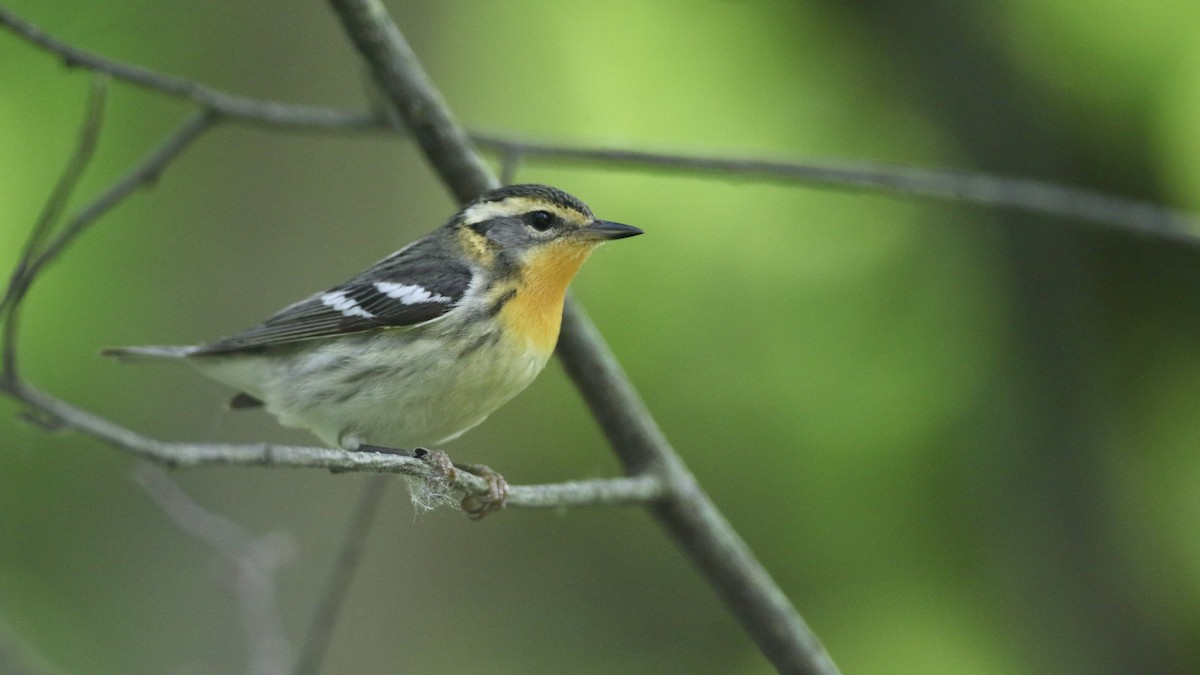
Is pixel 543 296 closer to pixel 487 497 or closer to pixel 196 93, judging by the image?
pixel 487 497

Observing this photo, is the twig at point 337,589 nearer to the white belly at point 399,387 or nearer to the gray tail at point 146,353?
the white belly at point 399,387

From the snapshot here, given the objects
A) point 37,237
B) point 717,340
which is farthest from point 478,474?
point 717,340

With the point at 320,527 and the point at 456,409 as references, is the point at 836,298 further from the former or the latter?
the point at 456,409

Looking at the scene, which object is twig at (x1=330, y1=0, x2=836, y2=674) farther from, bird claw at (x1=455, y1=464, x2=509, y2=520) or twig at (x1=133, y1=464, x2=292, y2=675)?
twig at (x1=133, y1=464, x2=292, y2=675)

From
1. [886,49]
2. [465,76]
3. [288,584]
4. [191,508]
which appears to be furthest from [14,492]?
[886,49]

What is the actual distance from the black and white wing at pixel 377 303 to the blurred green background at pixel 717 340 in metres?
2.00

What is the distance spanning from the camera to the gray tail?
3830 millimetres

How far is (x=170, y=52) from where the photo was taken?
6449 mm

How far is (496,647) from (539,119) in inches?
132

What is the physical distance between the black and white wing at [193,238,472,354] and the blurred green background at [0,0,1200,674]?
2001 millimetres

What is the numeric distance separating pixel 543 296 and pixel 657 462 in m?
0.87

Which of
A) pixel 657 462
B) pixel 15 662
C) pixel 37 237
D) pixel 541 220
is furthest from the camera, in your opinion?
pixel 657 462

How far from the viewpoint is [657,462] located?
170 inches

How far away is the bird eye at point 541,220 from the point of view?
4168 millimetres
